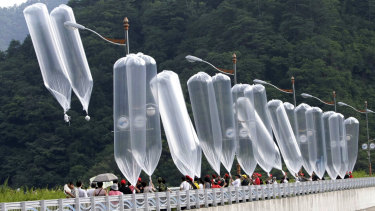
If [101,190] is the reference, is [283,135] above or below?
above

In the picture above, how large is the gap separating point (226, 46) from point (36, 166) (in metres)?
35.5

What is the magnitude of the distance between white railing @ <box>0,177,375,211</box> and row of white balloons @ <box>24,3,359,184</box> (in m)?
1.19

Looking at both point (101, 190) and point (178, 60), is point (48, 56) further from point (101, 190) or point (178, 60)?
point (178, 60)

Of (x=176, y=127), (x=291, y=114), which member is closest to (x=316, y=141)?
(x=291, y=114)

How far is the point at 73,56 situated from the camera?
27.9m

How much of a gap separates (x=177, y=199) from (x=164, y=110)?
4574mm

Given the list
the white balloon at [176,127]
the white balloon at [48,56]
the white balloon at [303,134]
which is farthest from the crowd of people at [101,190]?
the white balloon at [303,134]

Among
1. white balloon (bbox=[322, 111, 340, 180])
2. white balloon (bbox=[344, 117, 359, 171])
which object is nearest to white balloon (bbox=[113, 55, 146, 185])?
white balloon (bbox=[322, 111, 340, 180])

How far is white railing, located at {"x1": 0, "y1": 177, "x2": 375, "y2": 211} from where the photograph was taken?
18.6 m

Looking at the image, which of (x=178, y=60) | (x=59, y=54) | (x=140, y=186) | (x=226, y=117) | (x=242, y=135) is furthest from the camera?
(x=178, y=60)

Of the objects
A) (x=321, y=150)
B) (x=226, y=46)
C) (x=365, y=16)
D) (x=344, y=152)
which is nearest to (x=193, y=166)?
(x=321, y=150)

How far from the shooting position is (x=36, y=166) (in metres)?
104

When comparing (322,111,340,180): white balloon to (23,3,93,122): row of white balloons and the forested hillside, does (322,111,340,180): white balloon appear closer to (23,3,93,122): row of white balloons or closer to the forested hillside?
(23,3,93,122): row of white balloons

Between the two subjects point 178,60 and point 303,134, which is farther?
point 178,60
